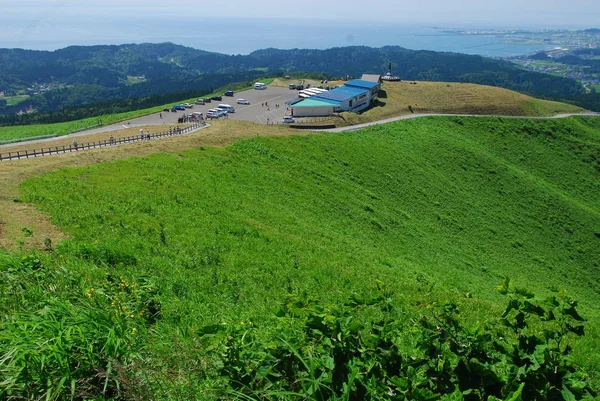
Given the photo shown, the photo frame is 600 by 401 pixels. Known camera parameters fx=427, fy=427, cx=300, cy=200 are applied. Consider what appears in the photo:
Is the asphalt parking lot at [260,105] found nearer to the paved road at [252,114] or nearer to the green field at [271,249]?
the paved road at [252,114]

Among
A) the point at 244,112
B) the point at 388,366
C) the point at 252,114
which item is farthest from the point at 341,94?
the point at 388,366

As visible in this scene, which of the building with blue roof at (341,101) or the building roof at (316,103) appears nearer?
the building with blue roof at (341,101)

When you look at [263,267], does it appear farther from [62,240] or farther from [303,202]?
[303,202]

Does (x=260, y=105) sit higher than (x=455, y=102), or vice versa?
(x=260, y=105)

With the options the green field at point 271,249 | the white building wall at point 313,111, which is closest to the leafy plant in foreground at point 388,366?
the green field at point 271,249

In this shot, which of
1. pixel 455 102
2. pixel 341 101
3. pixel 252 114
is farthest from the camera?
pixel 455 102

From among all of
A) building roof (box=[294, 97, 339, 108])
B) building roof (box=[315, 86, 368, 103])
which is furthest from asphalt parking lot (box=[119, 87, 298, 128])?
building roof (box=[315, 86, 368, 103])

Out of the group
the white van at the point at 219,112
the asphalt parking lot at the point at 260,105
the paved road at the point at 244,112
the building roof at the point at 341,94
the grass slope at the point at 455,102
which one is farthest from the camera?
the grass slope at the point at 455,102

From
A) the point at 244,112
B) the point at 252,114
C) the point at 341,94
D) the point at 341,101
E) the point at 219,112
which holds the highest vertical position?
the point at 341,94

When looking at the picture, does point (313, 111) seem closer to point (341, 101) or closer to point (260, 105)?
point (341, 101)
